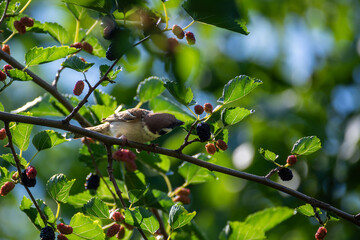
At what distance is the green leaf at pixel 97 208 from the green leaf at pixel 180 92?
0.72 meters

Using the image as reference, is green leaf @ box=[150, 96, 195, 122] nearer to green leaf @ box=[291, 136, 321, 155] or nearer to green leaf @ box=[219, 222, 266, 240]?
green leaf @ box=[219, 222, 266, 240]

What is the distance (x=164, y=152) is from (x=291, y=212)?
5.11 feet

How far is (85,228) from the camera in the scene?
8.14ft

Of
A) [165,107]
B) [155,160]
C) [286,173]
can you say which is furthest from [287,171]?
[165,107]

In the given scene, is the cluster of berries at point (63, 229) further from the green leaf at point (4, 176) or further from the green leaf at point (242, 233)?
the green leaf at point (242, 233)

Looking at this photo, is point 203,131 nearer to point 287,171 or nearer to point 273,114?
point 287,171

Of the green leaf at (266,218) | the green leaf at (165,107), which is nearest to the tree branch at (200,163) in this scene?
the green leaf at (266,218)

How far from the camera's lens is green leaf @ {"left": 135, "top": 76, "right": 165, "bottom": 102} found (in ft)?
11.6

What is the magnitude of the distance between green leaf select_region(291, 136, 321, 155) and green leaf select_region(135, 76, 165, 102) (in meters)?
1.34

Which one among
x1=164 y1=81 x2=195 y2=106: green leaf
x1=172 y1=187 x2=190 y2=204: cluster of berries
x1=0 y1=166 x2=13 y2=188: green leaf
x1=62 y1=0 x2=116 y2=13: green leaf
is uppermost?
x1=62 y1=0 x2=116 y2=13: green leaf

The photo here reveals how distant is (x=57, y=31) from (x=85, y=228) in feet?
4.70

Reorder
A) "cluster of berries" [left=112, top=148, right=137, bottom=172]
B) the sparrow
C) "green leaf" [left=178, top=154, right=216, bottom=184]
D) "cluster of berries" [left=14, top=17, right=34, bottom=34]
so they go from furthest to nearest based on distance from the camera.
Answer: the sparrow, "green leaf" [left=178, top=154, right=216, bottom=184], "cluster of berries" [left=112, top=148, right=137, bottom=172], "cluster of berries" [left=14, top=17, right=34, bottom=34]

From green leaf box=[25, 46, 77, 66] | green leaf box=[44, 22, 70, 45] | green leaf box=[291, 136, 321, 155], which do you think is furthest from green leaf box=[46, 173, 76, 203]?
green leaf box=[291, 136, 321, 155]

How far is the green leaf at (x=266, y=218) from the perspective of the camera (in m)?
3.40
